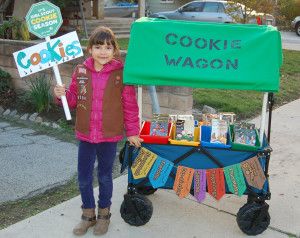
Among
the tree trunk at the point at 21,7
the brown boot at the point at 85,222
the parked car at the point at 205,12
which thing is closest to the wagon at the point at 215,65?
the brown boot at the point at 85,222

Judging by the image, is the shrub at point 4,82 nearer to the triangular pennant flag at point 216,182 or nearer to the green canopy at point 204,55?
the green canopy at point 204,55

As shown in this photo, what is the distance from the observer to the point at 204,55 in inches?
116

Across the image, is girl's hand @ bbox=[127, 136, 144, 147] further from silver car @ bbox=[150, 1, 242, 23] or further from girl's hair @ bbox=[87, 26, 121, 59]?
silver car @ bbox=[150, 1, 242, 23]

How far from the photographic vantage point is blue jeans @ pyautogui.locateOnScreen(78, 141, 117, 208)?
309 centimetres

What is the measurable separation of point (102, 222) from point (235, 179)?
1.03 metres

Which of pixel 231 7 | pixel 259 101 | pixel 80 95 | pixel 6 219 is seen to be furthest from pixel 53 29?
pixel 231 7

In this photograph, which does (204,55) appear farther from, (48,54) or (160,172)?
(48,54)

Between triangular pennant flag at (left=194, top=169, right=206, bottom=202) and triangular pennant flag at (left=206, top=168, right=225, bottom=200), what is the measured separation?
1.4 inches

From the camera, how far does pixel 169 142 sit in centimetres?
319

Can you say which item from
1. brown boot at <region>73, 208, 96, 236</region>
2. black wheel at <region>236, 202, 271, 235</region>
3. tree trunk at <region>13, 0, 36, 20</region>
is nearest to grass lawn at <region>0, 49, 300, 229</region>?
brown boot at <region>73, 208, 96, 236</region>

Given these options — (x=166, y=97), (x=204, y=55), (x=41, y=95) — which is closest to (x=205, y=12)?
(x=41, y=95)

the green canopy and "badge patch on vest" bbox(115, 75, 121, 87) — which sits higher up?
the green canopy

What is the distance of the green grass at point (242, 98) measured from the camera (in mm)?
6461

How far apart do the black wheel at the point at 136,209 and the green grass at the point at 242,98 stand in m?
3.35
